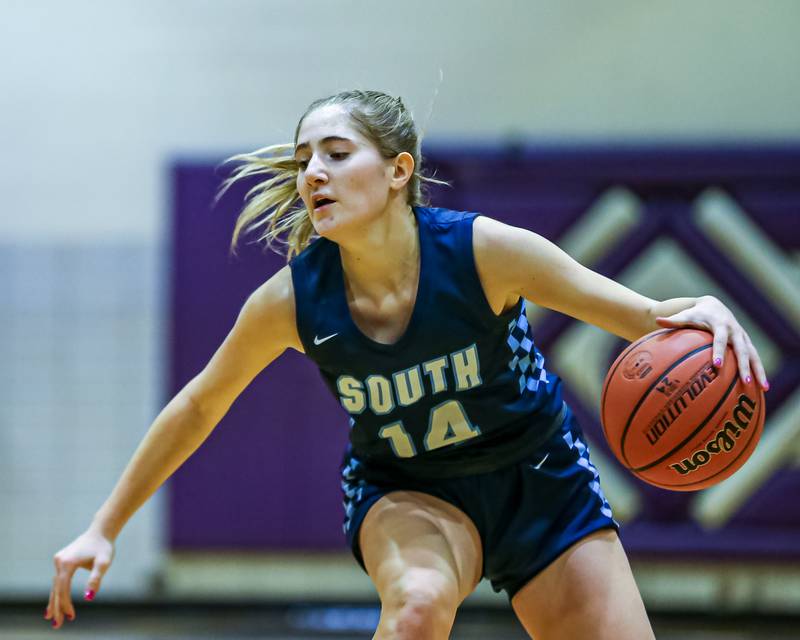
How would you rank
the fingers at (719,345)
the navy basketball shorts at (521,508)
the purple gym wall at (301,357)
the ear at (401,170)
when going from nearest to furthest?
the fingers at (719,345) < the navy basketball shorts at (521,508) < the ear at (401,170) < the purple gym wall at (301,357)

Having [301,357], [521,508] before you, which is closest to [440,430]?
[521,508]

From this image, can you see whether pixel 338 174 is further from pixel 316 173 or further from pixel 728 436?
pixel 728 436

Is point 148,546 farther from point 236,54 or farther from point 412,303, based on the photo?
point 412,303

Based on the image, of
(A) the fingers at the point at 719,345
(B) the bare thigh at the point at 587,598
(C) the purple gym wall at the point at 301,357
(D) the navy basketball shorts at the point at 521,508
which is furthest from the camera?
(C) the purple gym wall at the point at 301,357

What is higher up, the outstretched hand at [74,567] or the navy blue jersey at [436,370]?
the navy blue jersey at [436,370]

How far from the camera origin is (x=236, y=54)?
6.29 m

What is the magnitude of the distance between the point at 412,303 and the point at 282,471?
3.54 metres

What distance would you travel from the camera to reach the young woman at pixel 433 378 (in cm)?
260

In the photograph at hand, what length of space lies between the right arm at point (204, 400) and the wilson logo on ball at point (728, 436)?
1063mm

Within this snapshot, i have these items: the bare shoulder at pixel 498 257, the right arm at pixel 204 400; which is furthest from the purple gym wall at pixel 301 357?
the bare shoulder at pixel 498 257

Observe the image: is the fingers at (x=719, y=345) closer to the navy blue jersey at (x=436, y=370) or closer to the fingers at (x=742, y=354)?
the fingers at (x=742, y=354)

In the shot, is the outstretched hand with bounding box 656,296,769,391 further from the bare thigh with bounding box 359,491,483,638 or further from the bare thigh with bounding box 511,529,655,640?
the bare thigh with bounding box 359,491,483,638

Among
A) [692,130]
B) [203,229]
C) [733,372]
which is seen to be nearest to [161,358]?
[203,229]

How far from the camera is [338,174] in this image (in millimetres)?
2629
